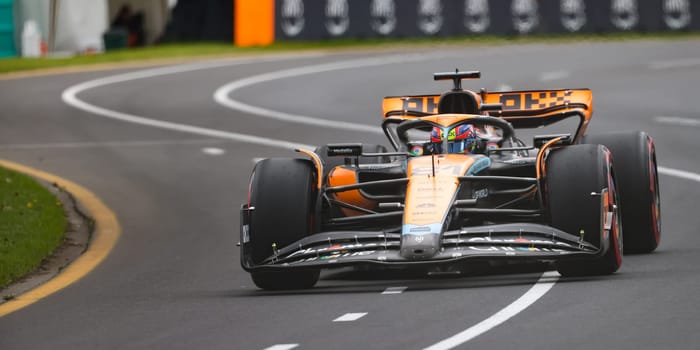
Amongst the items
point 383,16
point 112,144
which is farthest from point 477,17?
point 112,144

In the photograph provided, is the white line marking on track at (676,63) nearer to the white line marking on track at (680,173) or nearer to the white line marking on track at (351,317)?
the white line marking on track at (680,173)

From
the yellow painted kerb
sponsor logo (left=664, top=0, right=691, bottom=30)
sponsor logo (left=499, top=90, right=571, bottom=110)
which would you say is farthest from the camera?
sponsor logo (left=664, top=0, right=691, bottom=30)

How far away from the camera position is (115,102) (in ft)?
105

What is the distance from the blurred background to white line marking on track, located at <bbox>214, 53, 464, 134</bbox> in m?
1.30

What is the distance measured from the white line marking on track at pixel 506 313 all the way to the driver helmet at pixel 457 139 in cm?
155

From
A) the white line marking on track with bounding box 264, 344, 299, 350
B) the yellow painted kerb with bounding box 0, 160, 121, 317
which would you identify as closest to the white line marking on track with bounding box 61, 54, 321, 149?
the yellow painted kerb with bounding box 0, 160, 121, 317

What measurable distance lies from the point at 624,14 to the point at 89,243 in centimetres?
2637

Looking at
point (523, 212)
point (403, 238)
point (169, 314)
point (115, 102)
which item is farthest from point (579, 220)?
point (115, 102)

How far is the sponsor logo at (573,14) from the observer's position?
133ft

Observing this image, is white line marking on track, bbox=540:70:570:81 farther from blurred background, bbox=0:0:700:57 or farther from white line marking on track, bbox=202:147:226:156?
white line marking on track, bbox=202:147:226:156

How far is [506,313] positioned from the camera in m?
10.6

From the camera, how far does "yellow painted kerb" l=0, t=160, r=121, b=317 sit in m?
13.0

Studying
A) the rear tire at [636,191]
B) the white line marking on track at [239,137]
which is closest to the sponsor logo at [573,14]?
the white line marking on track at [239,137]

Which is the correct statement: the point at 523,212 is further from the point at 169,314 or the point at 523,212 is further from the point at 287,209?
the point at 169,314
